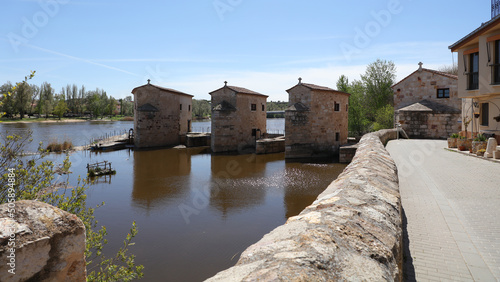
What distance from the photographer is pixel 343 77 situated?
48406 mm

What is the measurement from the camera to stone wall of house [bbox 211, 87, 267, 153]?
29.5 metres

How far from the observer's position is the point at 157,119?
3228 cm

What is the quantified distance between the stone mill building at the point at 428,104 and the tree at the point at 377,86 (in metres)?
14.9

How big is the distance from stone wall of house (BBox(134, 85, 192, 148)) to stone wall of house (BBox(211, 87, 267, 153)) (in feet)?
18.7

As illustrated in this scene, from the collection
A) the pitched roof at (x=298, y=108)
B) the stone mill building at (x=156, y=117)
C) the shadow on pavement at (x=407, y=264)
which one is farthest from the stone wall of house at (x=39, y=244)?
the stone mill building at (x=156, y=117)

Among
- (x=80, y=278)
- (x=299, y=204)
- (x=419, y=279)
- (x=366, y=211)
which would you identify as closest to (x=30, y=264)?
(x=80, y=278)

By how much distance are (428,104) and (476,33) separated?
40.9ft

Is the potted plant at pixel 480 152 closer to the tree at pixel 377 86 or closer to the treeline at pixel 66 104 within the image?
the tree at pixel 377 86

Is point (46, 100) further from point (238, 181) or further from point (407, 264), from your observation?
point (407, 264)

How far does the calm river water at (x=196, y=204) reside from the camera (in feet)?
27.6

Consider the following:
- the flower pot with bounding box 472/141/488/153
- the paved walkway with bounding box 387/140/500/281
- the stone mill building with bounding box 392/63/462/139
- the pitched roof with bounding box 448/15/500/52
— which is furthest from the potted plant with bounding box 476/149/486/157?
the stone mill building with bounding box 392/63/462/139

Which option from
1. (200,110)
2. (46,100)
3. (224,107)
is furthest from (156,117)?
(200,110)

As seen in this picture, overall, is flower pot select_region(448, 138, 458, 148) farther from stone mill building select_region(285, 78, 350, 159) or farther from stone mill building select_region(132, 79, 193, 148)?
stone mill building select_region(132, 79, 193, 148)

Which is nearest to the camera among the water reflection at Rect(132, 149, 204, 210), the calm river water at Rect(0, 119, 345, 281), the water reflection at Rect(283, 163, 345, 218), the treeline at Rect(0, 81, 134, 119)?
the calm river water at Rect(0, 119, 345, 281)
